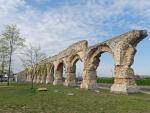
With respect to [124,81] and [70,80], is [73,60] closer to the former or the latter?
[70,80]

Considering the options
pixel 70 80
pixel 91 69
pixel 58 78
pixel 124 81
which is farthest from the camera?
pixel 58 78

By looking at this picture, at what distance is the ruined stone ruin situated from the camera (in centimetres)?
2483

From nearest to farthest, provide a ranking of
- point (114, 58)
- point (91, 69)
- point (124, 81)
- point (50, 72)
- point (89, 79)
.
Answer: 1. point (124, 81)
2. point (114, 58)
3. point (89, 79)
4. point (91, 69)
5. point (50, 72)

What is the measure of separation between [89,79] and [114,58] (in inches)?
222

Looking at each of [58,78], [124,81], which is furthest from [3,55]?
[124,81]

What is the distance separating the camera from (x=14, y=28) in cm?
3978

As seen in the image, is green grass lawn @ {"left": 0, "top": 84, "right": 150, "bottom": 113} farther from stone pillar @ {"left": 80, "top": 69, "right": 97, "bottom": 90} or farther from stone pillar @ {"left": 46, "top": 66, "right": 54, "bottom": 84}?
stone pillar @ {"left": 46, "top": 66, "right": 54, "bottom": 84}

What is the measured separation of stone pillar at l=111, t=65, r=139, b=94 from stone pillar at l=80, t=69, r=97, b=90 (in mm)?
5417

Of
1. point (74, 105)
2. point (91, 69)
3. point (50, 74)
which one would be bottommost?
point (74, 105)

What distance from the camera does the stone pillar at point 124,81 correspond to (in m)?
24.5

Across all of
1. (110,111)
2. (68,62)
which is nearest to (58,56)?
(68,62)

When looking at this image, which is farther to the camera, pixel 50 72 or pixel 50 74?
pixel 50 74

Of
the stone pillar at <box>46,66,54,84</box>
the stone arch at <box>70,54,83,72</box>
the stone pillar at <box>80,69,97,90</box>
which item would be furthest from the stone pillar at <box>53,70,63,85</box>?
the stone pillar at <box>80,69,97,90</box>

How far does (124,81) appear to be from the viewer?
25.0 m
